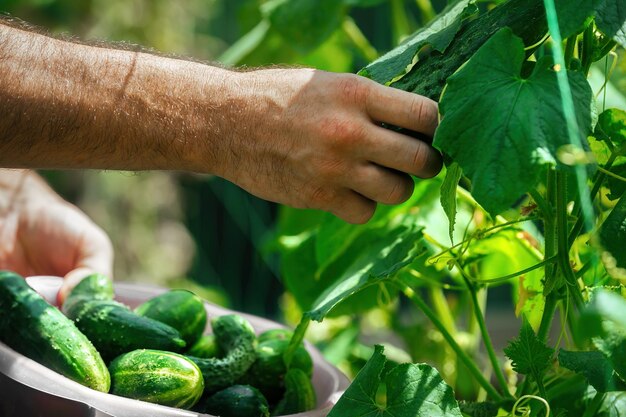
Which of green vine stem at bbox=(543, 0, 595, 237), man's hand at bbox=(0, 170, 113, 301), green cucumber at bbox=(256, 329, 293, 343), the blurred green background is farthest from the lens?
the blurred green background

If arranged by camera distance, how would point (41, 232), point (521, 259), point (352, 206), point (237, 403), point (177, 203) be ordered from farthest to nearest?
point (177, 203)
point (41, 232)
point (521, 259)
point (237, 403)
point (352, 206)

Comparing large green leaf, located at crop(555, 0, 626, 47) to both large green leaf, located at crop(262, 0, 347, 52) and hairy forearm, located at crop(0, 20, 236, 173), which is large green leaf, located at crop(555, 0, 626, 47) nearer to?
hairy forearm, located at crop(0, 20, 236, 173)

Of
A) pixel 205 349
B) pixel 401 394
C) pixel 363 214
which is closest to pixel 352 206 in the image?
pixel 363 214

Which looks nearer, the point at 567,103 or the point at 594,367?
the point at 567,103

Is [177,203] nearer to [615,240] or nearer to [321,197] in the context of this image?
[321,197]

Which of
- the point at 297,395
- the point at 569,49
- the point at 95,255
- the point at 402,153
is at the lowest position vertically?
the point at 297,395

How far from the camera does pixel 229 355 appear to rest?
49.9 inches

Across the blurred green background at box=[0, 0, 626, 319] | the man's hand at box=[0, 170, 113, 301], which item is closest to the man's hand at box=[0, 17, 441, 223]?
the man's hand at box=[0, 170, 113, 301]

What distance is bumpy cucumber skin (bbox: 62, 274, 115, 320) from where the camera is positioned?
1.30 m

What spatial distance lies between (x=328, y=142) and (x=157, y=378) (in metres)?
0.40

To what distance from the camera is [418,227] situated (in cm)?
128

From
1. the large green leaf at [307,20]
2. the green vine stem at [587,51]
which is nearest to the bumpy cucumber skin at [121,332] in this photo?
the green vine stem at [587,51]

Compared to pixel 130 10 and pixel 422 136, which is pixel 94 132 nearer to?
pixel 422 136

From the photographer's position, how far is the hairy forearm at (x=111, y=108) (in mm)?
1045
